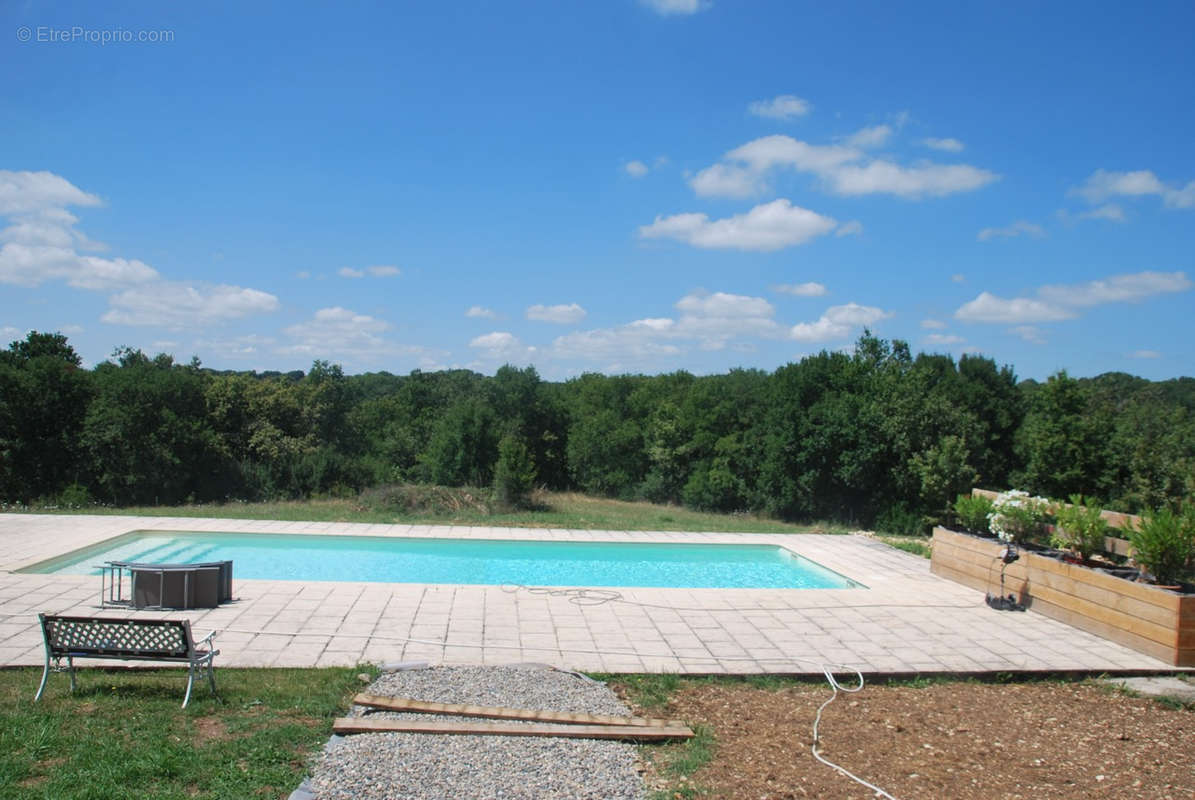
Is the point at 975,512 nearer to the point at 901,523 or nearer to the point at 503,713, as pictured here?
the point at 503,713

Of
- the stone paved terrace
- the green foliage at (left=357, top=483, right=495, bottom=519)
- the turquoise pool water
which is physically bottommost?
the turquoise pool water

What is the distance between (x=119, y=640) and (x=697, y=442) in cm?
2007

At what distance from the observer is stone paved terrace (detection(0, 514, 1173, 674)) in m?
6.30

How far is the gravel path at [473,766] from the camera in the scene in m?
3.63

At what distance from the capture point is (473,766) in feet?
12.8

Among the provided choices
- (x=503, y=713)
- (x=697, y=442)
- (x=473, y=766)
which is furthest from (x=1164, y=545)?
(x=697, y=442)

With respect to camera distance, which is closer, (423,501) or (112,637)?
(112,637)

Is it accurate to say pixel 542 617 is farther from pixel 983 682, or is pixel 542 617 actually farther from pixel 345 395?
pixel 345 395

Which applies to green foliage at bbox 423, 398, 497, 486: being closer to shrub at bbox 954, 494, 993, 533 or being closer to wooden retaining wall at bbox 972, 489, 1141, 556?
shrub at bbox 954, 494, 993, 533

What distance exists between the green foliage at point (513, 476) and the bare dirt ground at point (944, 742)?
34.6 feet

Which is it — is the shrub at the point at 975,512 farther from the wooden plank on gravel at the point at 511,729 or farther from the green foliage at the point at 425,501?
the green foliage at the point at 425,501

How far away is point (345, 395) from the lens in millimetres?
33219

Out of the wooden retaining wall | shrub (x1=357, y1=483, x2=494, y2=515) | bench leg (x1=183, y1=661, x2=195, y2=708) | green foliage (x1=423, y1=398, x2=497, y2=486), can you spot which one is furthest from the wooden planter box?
green foliage (x1=423, y1=398, x2=497, y2=486)

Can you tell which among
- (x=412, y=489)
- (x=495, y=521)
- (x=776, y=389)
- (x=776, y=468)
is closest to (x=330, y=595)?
(x=495, y=521)
